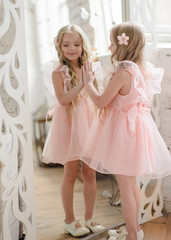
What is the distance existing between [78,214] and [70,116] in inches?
33.8

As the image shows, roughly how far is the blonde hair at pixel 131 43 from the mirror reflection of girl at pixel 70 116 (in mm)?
297

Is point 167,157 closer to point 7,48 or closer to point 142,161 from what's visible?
point 142,161

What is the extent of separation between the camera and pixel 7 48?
75.0 inches

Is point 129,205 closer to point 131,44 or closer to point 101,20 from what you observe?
point 131,44

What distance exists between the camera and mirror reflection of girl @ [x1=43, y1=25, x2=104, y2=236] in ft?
6.84

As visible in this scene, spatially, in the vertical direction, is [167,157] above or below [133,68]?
below

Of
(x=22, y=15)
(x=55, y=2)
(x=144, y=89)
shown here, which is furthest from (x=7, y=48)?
(x=55, y=2)

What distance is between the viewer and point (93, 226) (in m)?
2.23

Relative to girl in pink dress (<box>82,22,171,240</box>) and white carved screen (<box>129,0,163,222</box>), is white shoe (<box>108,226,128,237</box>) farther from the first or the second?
white carved screen (<box>129,0,163,222</box>)

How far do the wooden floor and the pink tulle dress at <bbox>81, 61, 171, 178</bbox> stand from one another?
1.71 ft

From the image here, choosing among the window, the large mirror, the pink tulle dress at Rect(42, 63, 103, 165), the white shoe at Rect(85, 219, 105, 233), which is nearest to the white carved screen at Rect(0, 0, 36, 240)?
the large mirror

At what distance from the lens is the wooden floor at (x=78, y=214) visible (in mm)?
2219

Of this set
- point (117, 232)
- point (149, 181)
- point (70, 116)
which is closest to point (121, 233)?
point (117, 232)

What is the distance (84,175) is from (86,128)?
33 cm
